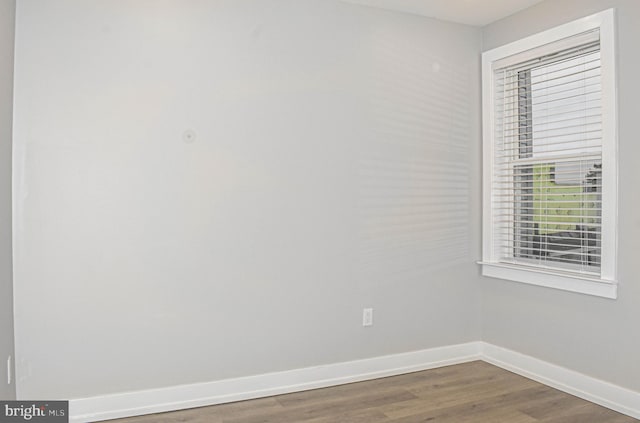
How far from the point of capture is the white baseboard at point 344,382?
287cm

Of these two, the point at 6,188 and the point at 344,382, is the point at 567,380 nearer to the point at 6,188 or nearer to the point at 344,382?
the point at 344,382

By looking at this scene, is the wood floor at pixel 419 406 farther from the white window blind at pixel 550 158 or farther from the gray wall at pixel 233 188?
the white window blind at pixel 550 158

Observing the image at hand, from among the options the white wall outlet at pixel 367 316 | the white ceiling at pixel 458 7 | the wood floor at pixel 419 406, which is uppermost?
the white ceiling at pixel 458 7

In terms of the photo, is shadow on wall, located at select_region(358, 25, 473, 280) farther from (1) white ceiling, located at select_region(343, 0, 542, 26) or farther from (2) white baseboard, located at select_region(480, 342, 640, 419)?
(2) white baseboard, located at select_region(480, 342, 640, 419)

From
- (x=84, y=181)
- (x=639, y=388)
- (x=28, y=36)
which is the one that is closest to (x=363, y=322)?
(x=639, y=388)

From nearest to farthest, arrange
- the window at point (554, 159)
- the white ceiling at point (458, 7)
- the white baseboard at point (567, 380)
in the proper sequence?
the white baseboard at point (567, 380) → the window at point (554, 159) → the white ceiling at point (458, 7)

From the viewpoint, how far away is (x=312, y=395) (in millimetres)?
3252

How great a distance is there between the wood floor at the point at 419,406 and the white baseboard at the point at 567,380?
7 cm

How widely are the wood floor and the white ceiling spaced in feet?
8.54

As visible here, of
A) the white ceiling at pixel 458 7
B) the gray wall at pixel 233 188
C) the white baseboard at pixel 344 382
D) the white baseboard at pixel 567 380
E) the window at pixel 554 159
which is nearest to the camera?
the gray wall at pixel 233 188

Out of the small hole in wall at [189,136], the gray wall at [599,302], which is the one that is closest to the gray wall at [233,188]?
the small hole in wall at [189,136]

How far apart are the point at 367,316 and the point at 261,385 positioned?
86 cm

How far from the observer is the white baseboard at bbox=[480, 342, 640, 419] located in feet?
9.78

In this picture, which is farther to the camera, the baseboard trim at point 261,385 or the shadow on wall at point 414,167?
the shadow on wall at point 414,167
